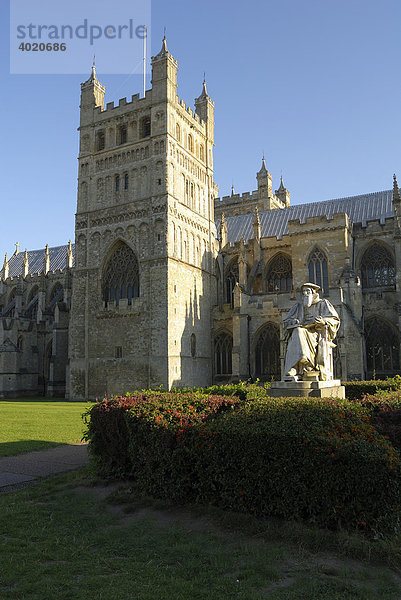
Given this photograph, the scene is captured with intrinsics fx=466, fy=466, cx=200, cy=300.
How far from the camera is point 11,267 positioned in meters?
59.2

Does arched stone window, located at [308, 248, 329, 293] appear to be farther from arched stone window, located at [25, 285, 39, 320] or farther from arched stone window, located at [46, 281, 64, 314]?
arched stone window, located at [25, 285, 39, 320]

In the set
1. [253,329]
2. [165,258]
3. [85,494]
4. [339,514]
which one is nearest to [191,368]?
[253,329]

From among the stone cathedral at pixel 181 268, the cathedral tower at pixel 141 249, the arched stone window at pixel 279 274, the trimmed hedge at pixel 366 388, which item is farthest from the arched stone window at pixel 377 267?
the trimmed hedge at pixel 366 388

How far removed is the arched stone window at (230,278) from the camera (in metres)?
38.7

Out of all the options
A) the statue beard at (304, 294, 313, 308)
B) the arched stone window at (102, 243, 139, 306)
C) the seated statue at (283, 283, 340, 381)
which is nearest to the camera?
the seated statue at (283, 283, 340, 381)

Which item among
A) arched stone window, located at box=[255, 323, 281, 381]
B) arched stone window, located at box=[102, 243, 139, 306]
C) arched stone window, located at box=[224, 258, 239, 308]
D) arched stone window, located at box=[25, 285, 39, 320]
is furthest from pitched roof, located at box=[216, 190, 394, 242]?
arched stone window, located at box=[25, 285, 39, 320]

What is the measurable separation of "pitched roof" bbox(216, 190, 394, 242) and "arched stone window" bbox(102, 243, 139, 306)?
11.3 metres

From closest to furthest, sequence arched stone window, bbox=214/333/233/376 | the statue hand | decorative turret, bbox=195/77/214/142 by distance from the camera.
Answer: the statue hand
arched stone window, bbox=214/333/233/376
decorative turret, bbox=195/77/214/142

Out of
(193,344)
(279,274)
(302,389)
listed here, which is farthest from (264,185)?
(302,389)

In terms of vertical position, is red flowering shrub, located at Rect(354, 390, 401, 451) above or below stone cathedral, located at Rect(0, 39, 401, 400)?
below

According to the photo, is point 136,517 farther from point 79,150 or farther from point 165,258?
point 79,150

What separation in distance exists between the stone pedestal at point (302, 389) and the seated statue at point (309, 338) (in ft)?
0.67

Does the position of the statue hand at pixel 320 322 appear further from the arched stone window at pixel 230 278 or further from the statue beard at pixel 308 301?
the arched stone window at pixel 230 278

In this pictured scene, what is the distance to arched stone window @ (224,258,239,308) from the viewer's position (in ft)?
127
